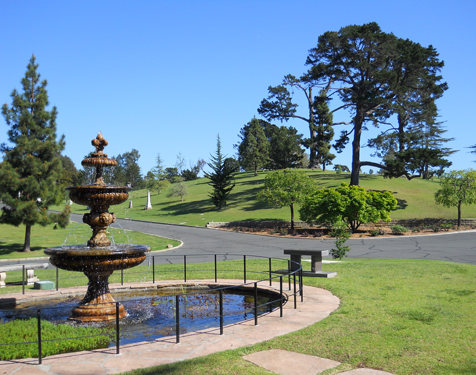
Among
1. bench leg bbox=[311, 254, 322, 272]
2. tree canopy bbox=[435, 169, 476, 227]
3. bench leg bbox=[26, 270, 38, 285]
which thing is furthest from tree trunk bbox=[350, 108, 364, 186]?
bench leg bbox=[26, 270, 38, 285]

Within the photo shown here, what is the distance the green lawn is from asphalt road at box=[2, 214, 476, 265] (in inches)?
80.2

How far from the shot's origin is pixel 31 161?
87.5ft

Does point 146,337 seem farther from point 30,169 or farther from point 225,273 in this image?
point 30,169

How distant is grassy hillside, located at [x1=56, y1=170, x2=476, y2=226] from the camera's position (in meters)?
44.4

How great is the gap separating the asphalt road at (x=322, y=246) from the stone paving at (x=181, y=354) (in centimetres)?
1072

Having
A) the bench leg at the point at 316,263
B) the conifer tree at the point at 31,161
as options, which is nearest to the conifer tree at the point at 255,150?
the conifer tree at the point at 31,161

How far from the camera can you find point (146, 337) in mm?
8734

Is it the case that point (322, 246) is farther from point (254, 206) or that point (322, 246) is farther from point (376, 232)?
point (254, 206)

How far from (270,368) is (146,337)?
3.56 m

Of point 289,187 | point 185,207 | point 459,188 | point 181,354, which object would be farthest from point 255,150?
point 181,354

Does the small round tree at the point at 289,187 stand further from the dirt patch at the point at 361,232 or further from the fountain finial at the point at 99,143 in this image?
the fountain finial at the point at 99,143

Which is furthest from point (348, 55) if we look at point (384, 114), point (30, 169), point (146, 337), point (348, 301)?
point (146, 337)

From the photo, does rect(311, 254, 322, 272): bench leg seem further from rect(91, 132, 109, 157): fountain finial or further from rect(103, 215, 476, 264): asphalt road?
rect(91, 132, 109, 157): fountain finial

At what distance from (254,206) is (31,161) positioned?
30.2 metres
